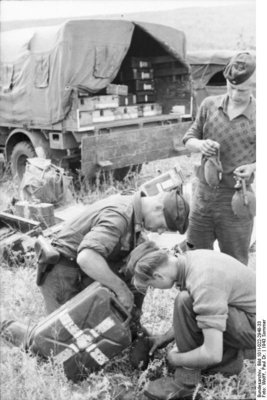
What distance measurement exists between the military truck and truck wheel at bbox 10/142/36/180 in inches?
0.5

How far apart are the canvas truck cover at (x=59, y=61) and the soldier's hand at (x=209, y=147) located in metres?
3.02

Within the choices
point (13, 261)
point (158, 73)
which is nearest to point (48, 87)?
point (158, 73)

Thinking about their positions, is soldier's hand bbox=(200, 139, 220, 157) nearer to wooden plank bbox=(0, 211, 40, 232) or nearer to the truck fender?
wooden plank bbox=(0, 211, 40, 232)

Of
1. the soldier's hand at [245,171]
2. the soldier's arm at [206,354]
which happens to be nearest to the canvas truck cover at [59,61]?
the soldier's hand at [245,171]

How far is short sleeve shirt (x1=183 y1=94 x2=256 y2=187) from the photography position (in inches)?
123

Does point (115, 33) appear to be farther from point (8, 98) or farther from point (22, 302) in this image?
point (22, 302)

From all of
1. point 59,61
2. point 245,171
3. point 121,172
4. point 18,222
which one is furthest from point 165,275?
point 121,172

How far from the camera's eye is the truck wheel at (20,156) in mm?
6449

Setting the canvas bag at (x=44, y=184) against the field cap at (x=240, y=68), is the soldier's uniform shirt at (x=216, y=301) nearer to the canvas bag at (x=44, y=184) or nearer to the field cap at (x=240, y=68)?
the field cap at (x=240, y=68)

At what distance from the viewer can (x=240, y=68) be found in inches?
115

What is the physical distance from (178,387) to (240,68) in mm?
1838

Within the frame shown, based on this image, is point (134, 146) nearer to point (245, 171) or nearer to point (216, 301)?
point (245, 171)

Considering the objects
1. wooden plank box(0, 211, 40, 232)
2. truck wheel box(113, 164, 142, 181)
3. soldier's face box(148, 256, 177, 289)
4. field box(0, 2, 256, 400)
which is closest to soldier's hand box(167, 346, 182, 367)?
field box(0, 2, 256, 400)

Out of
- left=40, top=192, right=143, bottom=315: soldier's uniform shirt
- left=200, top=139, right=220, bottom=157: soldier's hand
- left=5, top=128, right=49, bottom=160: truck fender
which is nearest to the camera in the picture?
left=40, top=192, right=143, bottom=315: soldier's uniform shirt
